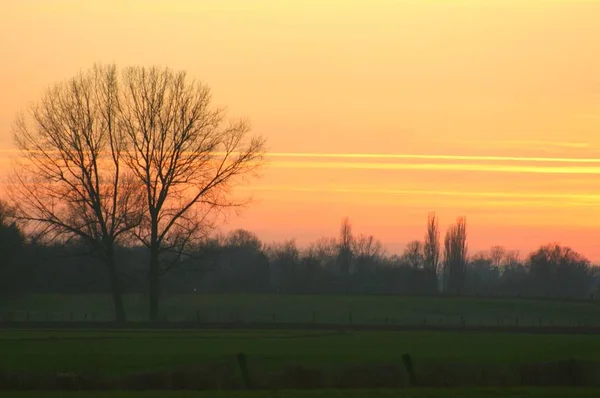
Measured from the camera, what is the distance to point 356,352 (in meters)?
40.8

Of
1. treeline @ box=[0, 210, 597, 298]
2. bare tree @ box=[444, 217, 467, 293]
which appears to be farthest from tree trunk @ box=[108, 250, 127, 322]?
bare tree @ box=[444, 217, 467, 293]

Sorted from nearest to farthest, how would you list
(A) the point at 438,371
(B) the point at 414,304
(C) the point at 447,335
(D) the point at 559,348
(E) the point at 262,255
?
(A) the point at 438,371 < (D) the point at 559,348 < (C) the point at 447,335 < (B) the point at 414,304 < (E) the point at 262,255

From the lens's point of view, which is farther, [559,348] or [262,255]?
[262,255]

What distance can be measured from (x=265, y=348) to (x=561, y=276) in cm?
13420

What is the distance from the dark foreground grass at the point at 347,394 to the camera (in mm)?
25203

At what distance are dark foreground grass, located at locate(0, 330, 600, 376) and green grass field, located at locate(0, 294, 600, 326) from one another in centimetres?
2534

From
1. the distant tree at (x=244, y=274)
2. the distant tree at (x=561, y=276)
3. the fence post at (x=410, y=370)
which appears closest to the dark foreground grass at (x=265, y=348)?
the fence post at (x=410, y=370)

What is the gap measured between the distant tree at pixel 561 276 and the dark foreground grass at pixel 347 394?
13674cm

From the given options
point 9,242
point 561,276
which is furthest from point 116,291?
point 561,276

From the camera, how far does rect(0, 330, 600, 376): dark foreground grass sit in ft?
113

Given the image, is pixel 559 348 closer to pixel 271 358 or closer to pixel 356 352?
pixel 356 352

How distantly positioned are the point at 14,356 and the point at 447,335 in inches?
1041

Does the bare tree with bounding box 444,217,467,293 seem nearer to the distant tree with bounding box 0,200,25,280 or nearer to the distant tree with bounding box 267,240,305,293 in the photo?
the distant tree with bounding box 267,240,305,293

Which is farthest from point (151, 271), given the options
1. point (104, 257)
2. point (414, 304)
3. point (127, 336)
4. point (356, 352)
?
point (414, 304)
